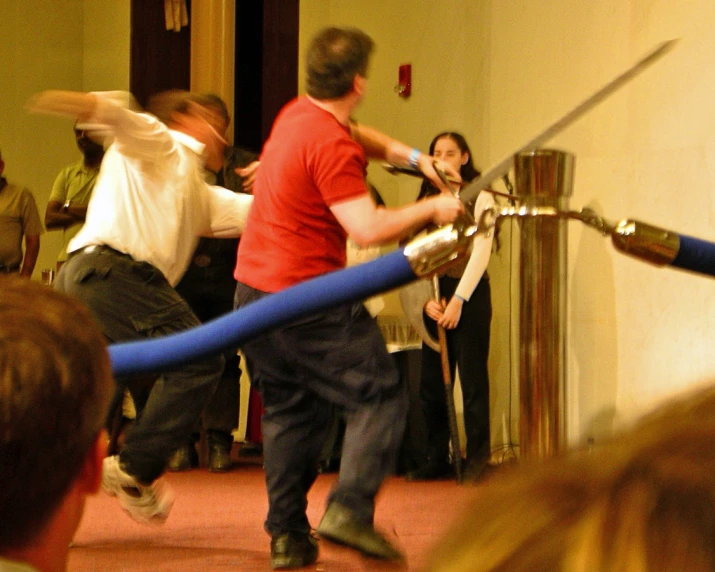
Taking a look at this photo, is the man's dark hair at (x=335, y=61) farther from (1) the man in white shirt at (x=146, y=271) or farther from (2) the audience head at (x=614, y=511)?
(2) the audience head at (x=614, y=511)

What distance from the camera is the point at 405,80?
5.73 metres

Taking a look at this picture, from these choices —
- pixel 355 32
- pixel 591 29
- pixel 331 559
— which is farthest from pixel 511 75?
pixel 331 559

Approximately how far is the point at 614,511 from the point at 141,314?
272 cm

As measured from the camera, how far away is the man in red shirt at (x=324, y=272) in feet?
7.46

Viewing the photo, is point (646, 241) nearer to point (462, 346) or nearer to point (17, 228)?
point (462, 346)

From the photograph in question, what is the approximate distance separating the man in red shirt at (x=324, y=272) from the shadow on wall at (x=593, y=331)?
5.23 feet

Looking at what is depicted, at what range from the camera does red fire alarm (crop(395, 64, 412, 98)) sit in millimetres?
5715

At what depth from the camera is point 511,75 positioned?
15.2 feet

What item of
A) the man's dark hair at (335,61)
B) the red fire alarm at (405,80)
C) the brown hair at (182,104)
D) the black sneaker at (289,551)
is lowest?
the black sneaker at (289,551)

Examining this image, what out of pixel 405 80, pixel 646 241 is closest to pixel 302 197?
pixel 646 241

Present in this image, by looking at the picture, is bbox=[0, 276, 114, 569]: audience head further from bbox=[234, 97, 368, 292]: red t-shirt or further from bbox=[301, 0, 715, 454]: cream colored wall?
bbox=[301, 0, 715, 454]: cream colored wall

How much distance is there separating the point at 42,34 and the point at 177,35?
61.0 inches

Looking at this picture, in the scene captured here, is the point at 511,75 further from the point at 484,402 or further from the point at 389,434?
the point at 389,434

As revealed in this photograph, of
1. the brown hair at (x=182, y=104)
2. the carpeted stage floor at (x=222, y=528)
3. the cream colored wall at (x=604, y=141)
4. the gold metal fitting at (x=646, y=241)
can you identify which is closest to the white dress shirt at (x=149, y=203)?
the brown hair at (x=182, y=104)
